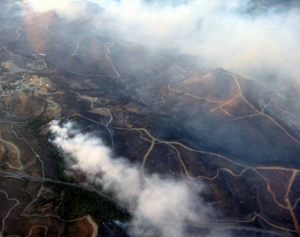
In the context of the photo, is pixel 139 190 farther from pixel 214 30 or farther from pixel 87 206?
pixel 214 30

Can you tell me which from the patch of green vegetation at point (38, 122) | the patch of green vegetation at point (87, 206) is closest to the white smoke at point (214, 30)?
the patch of green vegetation at point (38, 122)

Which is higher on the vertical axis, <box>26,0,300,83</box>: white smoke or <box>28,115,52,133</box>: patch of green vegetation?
<box>26,0,300,83</box>: white smoke

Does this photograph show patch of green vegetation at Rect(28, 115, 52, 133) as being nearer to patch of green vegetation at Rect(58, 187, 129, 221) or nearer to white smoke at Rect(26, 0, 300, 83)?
patch of green vegetation at Rect(58, 187, 129, 221)

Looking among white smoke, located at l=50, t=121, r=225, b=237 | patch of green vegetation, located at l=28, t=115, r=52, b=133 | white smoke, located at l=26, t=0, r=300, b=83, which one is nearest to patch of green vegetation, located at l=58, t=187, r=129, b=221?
white smoke, located at l=50, t=121, r=225, b=237

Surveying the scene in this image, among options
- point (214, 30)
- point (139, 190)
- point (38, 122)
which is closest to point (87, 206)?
point (139, 190)

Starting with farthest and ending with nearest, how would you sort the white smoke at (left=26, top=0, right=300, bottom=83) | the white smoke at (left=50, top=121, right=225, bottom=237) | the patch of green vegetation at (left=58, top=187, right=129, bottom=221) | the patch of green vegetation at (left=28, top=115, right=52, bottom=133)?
the white smoke at (left=26, top=0, right=300, bottom=83) → the patch of green vegetation at (left=28, top=115, right=52, bottom=133) → the patch of green vegetation at (left=58, top=187, right=129, bottom=221) → the white smoke at (left=50, top=121, right=225, bottom=237)
